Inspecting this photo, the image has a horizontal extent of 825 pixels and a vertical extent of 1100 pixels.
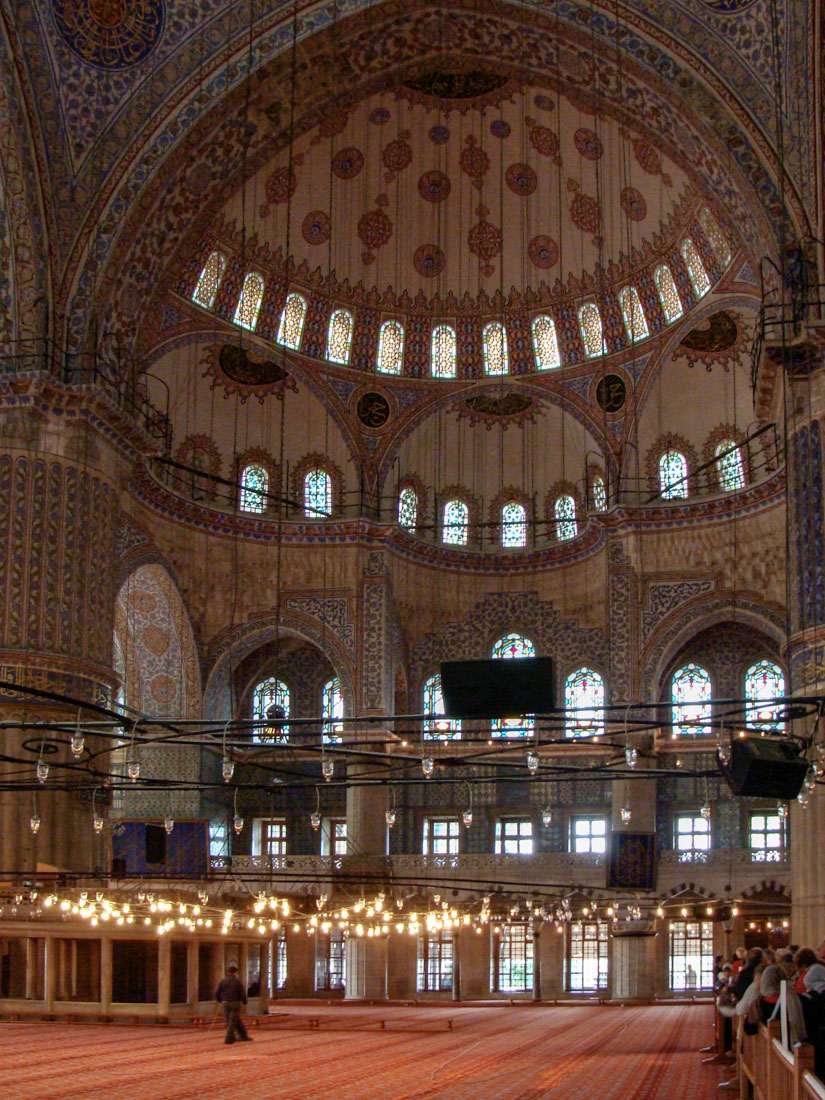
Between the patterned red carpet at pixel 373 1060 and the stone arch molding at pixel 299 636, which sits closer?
the patterned red carpet at pixel 373 1060

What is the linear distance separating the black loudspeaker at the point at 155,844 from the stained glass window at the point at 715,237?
44.3 ft

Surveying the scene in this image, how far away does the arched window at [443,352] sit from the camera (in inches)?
1137

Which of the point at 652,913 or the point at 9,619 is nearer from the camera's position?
the point at 9,619

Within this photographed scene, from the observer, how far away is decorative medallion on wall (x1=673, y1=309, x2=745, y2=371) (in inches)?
1032

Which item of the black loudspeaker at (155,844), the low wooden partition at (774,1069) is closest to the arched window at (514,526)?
the black loudspeaker at (155,844)

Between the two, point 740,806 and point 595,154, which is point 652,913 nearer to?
point 740,806

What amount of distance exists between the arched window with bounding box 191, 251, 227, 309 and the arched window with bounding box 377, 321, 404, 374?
3.60 m

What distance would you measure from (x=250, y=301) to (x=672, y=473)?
8.35m

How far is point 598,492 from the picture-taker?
2850 cm

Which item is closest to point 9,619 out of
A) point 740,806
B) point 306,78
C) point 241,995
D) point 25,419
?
point 25,419

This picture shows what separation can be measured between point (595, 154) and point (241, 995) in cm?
1551

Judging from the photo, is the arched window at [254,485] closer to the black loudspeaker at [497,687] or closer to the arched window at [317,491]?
the arched window at [317,491]

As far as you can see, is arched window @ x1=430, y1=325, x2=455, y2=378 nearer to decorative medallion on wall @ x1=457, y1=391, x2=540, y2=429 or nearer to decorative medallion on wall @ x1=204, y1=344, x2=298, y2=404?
decorative medallion on wall @ x1=457, y1=391, x2=540, y2=429

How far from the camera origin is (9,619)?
2038cm
